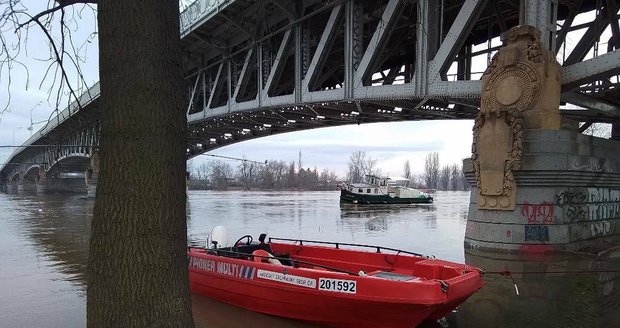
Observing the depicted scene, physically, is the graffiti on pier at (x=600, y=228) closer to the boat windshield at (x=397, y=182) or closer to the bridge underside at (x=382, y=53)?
the bridge underside at (x=382, y=53)

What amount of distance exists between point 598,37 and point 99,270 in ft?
56.8

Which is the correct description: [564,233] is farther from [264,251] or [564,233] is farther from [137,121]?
[137,121]

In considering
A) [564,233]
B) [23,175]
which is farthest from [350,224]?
[23,175]

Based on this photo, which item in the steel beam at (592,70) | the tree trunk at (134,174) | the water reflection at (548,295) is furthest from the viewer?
the steel beam at (592,70)

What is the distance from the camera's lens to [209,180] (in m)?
149

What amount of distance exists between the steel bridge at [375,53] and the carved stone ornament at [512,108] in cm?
92

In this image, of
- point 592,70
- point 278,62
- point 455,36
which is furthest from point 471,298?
point 278,62

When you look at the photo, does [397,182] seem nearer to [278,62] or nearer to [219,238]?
[278,62]

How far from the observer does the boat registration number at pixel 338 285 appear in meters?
7.08

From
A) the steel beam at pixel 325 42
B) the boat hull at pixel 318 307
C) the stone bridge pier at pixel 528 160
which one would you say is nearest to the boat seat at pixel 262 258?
the boat hull at pixel 318 307

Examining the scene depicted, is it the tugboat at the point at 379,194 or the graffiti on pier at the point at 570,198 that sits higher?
the graffiti on pier at the point at 570,198

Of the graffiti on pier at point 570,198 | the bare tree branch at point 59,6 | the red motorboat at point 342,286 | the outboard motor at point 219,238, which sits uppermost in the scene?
the bare tree branch at point 59,6

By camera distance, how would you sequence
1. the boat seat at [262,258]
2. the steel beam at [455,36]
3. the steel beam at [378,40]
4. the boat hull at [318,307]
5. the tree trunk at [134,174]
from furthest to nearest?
the steel beam at [378,40], the steel beam at [455,36], the boat seat at [262,258], the boat hull at [318,307], the tree trunk at [134,174]

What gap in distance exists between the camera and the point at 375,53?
56.5 feet
